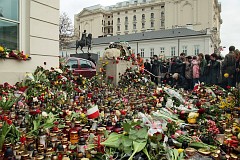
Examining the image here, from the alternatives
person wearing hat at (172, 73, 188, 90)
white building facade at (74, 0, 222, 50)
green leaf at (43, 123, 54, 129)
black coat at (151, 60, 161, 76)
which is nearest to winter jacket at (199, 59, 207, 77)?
person wearing hat at (172, 73, 188, 90)

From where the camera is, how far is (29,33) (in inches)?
251

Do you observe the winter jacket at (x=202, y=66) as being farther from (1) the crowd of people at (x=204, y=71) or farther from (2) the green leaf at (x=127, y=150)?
(2) the green leaf at (x=127, y=150)

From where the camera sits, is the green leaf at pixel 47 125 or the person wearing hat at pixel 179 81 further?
the person wearing hat at pixel 179 81

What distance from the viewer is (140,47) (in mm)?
47969

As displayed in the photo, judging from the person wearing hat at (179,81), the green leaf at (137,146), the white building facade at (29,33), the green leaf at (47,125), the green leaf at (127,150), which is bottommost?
the green leaf at (127,150)

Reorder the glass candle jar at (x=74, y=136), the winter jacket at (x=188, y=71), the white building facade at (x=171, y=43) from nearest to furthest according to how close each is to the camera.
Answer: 1. the glass candle jar at (x=74, y=136)
2. the winter jacket at (x=188, y=71)
3. the white building facade at (x=171, y=43)

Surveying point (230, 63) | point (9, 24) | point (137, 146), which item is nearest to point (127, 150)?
point (137, 146)

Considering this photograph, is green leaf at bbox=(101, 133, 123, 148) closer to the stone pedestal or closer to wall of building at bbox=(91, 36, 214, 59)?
the stone pedestal

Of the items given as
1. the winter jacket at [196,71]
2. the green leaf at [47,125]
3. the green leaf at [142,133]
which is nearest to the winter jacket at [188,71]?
the winter jacket at [196,71]

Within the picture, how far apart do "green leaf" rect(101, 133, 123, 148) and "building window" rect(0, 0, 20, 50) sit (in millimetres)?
4491

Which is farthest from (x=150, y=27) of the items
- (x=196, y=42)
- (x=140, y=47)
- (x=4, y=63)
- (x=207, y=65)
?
(x=4, y=63)

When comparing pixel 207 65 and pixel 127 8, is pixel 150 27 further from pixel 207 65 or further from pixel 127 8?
pixel 207 65

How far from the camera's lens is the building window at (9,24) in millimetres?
5883

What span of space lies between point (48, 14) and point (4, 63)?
7.00ft
